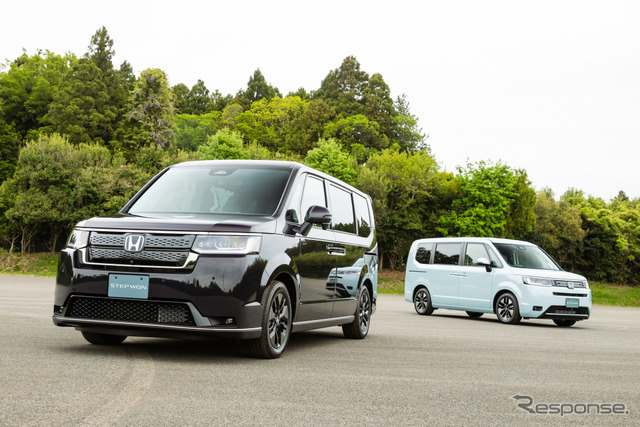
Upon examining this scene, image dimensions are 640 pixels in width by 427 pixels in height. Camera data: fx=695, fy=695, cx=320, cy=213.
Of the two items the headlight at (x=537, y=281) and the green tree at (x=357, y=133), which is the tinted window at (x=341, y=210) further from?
the green tree at (x=357, y=133)

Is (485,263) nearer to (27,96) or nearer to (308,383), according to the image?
(308,383)

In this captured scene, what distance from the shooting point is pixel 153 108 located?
68.6 meters

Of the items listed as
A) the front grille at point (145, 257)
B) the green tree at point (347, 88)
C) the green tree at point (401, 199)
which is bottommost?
the front grille at point (145, 257)

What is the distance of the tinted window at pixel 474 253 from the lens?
1670 centimetres

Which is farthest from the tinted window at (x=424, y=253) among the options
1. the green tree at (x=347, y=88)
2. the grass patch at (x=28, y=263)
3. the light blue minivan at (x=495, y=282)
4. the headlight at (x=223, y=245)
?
the green tree at (x=347, y=88)

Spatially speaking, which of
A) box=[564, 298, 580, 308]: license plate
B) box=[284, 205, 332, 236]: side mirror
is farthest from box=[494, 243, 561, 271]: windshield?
box=[284, 205, 332, 236]: side mirror

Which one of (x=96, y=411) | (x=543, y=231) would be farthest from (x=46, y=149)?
(x=96, y=411)

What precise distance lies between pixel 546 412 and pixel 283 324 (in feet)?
10.6

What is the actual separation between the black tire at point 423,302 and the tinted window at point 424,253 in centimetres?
74

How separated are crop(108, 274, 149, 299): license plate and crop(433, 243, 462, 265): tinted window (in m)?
11.8

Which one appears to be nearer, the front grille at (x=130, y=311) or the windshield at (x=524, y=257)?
the front grille at (x=130, y=311)

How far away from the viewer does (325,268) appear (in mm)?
8727

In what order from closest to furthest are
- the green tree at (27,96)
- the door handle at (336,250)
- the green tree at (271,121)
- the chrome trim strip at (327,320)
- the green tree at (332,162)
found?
the chrome trim strip at (327,320) → the door handle at (336,250) → the green tree at (332,162) → the green tree at (27,96) → the green tree at (271,121)

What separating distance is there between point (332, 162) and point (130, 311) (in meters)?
54.2
